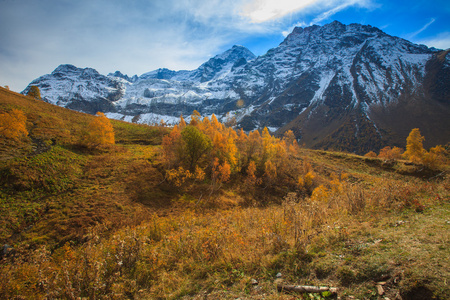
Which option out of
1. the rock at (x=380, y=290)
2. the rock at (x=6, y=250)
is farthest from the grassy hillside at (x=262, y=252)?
the rock at (x=6, y=250)

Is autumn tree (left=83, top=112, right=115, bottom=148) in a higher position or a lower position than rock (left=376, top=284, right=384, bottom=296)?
higher

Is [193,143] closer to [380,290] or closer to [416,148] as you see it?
[380,290]

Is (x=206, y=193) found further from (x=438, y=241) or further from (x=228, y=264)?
(x=438, y=241)

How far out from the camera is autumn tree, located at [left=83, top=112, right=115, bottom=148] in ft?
118

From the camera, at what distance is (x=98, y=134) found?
36969 millimetres

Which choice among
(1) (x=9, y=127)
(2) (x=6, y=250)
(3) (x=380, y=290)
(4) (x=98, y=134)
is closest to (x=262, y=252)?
(3) (x=380, y=290)

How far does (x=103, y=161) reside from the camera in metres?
32.3

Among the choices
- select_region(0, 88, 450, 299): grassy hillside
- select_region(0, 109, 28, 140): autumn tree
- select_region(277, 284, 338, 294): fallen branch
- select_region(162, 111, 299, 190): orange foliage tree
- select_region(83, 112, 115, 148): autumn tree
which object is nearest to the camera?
select_region(277, 284, 338, 294): fallen branch

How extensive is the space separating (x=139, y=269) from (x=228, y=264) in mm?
3483

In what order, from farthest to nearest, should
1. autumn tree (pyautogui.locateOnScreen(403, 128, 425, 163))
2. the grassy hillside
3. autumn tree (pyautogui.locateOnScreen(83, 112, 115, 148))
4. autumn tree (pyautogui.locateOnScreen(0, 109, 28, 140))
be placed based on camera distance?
autumn tree (pyautogui.locateOnScreen(403, 128, 425, 163)), autumn tree (pyautogui.locateOnScreen(83, 112, 115, 148)), autumn tree (pyautogui.locateOnScreen(0, 109, 28, 140)), the grassy hillside

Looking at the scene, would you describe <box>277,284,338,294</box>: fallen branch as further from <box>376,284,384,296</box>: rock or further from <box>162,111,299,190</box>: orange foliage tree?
<box>162,111,299,190</box>: orange foliage tree

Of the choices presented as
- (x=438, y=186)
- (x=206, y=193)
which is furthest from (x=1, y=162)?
(x=438, y=186)

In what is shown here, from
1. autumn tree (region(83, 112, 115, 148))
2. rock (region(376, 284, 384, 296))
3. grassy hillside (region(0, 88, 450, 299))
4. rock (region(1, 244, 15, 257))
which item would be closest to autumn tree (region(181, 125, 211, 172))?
autumn tree (region(83, 112, 115, 148))

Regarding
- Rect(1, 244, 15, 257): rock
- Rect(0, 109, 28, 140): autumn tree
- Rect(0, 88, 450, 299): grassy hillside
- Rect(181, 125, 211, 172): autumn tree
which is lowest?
Rect(1, 244, 15, 257): rock
